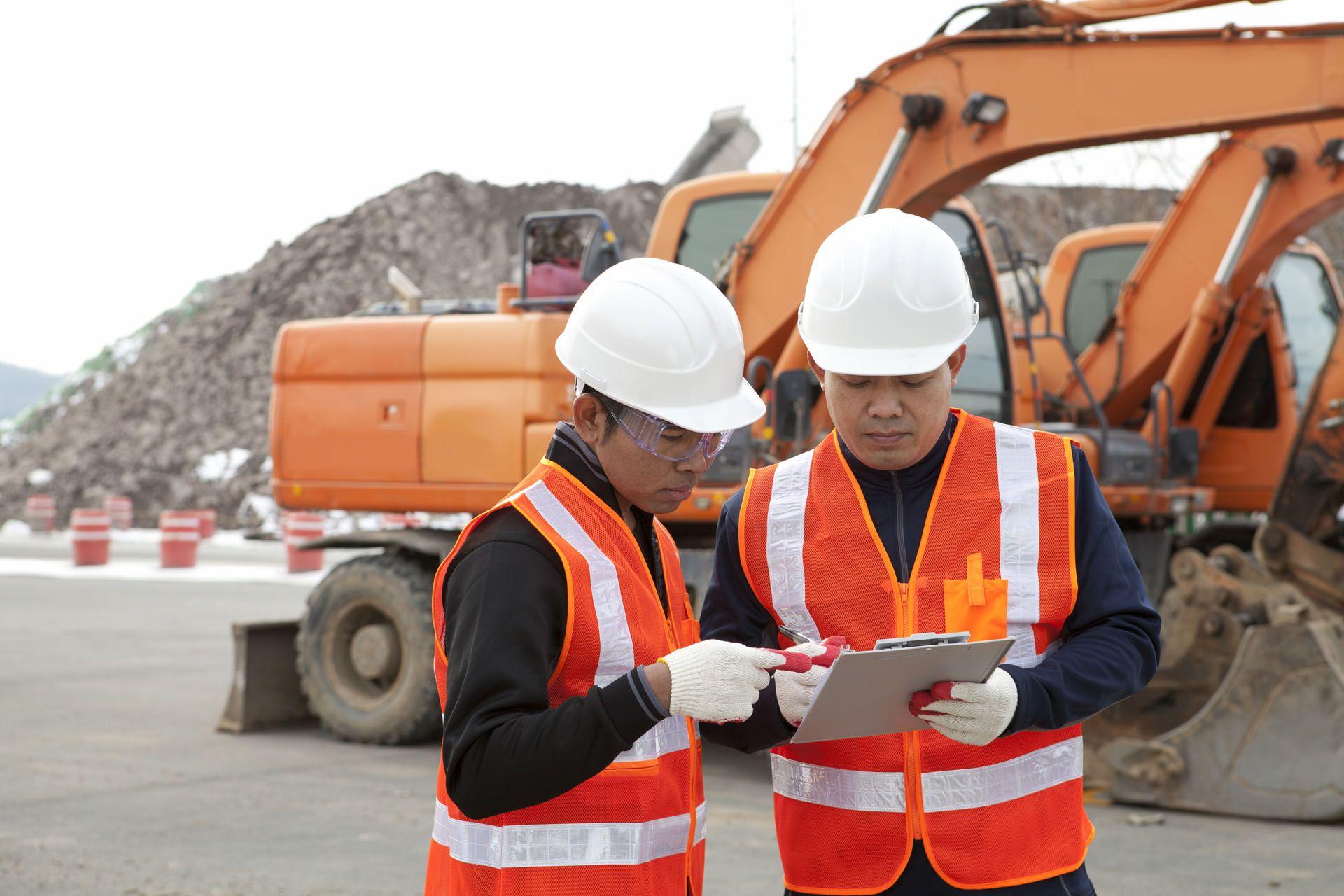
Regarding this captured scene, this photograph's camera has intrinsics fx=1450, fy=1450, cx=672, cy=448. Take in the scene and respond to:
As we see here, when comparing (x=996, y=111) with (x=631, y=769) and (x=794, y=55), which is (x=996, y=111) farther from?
(x=794, y=55)

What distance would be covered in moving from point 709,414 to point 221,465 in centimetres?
3369

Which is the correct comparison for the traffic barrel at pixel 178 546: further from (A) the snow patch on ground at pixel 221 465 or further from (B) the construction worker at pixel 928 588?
(B) the construction worker at pixel 928 588

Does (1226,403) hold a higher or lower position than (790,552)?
higher

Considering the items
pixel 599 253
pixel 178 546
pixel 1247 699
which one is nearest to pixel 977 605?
pixel 1247 699

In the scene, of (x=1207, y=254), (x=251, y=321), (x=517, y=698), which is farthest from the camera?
(x=251, y=321)

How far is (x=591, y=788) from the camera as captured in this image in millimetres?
2326

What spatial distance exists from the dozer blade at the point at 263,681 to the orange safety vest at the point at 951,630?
6.47 meters

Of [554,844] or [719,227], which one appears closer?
[554,844]

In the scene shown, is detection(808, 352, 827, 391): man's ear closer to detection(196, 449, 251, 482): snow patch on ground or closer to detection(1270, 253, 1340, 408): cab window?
detection(1270, 253, 1340, 408): cab window

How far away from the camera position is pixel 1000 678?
237cm

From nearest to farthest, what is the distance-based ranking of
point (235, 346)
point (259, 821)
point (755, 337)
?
point (259, 821) → point (755, 337) → point (235, 346)

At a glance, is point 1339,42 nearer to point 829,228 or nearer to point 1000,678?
point 829,228

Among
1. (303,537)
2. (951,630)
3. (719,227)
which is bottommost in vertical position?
(303,537)

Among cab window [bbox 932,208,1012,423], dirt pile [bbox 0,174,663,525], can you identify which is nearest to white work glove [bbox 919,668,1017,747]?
cab window [bbox 932,208,1012,423]
